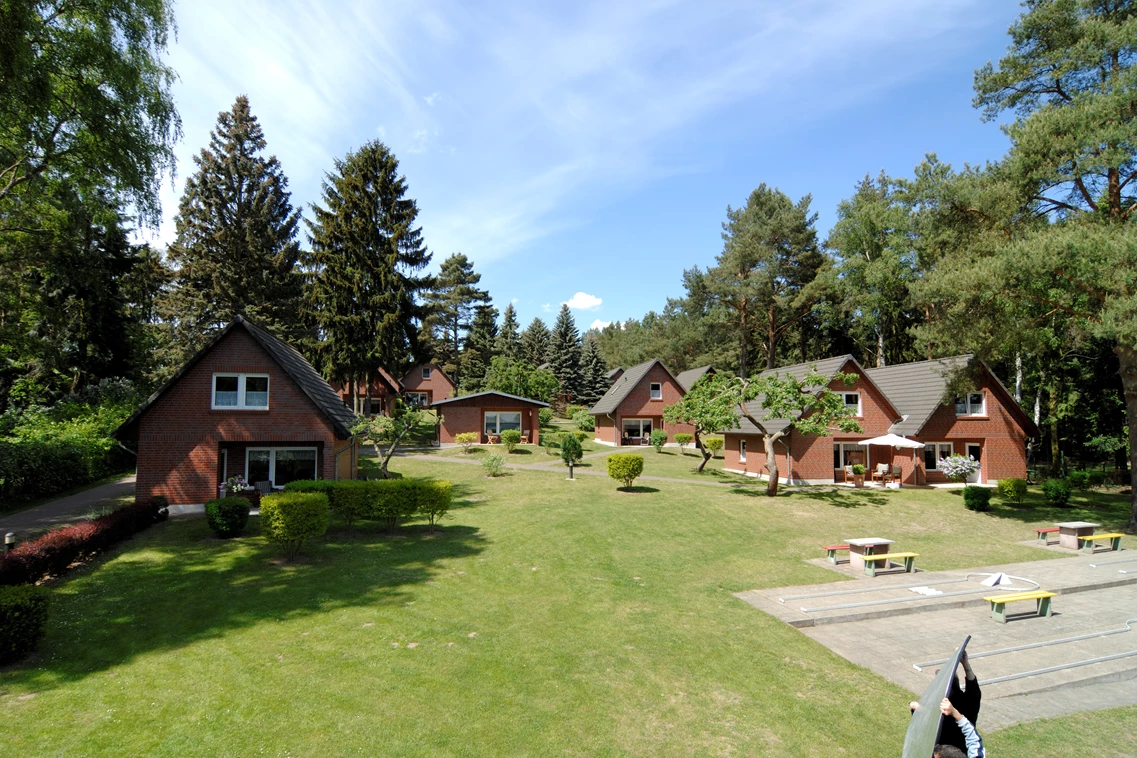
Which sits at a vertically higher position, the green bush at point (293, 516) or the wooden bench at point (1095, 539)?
the green bush at point (293, 516)

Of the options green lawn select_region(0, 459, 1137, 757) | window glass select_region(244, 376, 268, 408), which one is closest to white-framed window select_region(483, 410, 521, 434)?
window glass select_region(244, 376, 268, 408)

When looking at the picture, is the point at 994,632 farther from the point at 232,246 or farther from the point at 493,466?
the point at 232,246

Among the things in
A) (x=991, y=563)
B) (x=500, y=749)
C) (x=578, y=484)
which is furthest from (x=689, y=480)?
(x=500, y=749)

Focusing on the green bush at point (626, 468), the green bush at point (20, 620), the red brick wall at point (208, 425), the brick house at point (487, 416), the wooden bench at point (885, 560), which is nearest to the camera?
the green bush at point (20, 620)

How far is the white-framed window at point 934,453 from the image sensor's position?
28703 mm

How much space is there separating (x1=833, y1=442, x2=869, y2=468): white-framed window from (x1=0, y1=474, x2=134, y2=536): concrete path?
1268 inches

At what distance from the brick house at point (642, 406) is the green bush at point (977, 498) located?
69.3 ft

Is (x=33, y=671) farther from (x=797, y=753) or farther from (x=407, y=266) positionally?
(x=407, y=266)

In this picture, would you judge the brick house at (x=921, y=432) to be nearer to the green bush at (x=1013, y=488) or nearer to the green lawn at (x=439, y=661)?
the green bush at (x=1013, y=488)

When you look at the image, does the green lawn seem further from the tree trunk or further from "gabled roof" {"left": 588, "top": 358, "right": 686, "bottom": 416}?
"gabled roof" {"left": 588, "top": 358, "right": 686, "bottom": 416}

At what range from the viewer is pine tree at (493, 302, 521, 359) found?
214 ft

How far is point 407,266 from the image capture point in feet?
135

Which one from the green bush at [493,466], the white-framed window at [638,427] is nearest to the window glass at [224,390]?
the green bush at [493,466]

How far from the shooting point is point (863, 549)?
14969 mm
